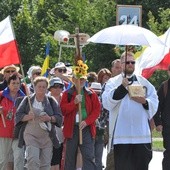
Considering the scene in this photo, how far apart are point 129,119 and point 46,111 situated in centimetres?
185

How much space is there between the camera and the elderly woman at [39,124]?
1141cm

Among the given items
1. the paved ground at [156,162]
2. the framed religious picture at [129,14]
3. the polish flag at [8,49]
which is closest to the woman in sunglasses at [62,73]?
the framed religious picture at [129,14]

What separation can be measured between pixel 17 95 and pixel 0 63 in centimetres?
71

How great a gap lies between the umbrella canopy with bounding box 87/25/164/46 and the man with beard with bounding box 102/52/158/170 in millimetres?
227

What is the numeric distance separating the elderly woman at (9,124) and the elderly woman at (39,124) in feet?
1.41

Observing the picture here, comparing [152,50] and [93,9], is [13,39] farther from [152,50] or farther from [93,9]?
[93,9]

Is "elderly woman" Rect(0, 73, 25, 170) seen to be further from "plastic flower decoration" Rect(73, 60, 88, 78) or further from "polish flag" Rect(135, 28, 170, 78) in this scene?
"polish flag" Rect(135, 28, 170, 78)

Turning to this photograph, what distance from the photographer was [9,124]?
39.3 ft

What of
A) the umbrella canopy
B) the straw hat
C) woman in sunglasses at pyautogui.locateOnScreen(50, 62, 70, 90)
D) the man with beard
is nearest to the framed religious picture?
woman in sunglasses at pyautogui.locateOnScreen(50, 62, 70, 90)

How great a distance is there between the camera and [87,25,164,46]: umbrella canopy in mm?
10320

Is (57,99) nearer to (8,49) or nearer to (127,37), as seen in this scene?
(8,49)

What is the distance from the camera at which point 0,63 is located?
1168cm

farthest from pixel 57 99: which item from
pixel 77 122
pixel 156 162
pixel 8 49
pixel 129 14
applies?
pixel 156 162

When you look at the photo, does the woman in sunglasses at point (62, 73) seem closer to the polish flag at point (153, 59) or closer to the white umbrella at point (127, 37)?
the polish flag at point (153, 59)
